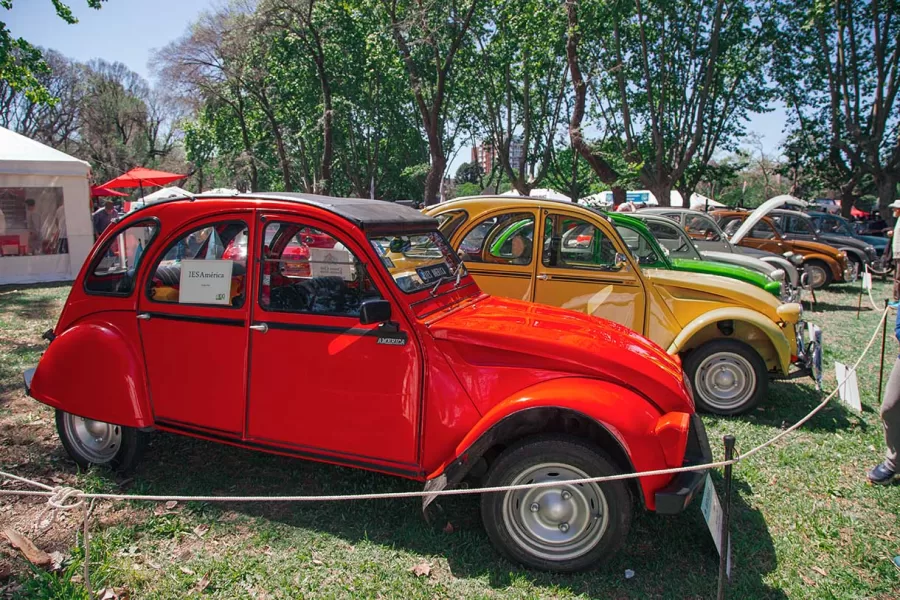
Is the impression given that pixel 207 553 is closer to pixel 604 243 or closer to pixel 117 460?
pixel 117 460

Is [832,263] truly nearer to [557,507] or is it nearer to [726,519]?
[557,507]

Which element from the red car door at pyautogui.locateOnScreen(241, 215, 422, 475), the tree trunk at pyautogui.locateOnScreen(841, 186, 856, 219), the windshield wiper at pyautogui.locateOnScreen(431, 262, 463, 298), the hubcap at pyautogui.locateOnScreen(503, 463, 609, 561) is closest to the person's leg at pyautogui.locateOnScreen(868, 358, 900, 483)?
the hubcap at pyautogui.locateOnScreen(503, 463, 609, 561)

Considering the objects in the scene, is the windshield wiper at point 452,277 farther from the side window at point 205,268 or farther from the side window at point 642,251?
the side window at point 642,251

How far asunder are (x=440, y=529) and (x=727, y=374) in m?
3.60

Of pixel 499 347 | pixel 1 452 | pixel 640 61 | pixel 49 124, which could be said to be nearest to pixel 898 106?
pixel 640 61

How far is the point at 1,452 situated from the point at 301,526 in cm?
284

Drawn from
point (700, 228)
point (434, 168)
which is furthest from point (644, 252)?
point (434, 168)

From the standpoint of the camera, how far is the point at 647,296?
6.06 m

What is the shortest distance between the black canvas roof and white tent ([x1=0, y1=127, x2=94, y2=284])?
501 inches

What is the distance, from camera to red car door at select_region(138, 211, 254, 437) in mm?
3846

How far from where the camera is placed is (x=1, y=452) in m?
4.89

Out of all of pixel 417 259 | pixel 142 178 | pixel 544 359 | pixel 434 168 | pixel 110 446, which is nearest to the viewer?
pixel 544 359

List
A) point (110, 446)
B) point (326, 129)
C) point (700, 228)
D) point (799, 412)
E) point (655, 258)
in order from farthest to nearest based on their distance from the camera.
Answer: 1. point (326, 129)
2. point (700, 228)
3. point (655, 258)
4. point (799, 412)
5. point (110, 446)

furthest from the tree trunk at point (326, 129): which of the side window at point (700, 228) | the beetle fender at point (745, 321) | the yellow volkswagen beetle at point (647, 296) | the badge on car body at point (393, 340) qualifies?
the badge on car body at point (393, 340)
